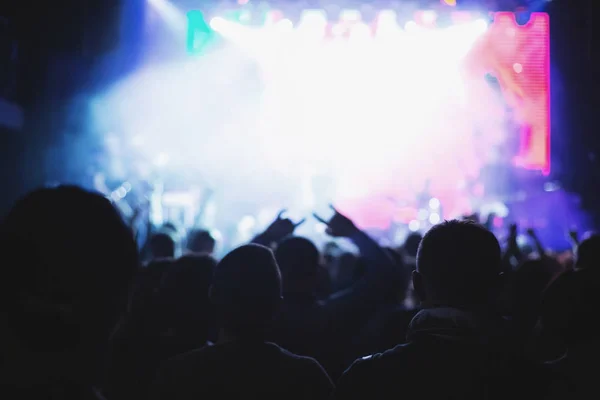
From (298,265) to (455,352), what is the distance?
117cm

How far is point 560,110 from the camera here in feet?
36.4

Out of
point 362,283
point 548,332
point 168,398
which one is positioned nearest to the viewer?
point 168,398

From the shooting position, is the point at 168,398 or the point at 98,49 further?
the point at 98,49

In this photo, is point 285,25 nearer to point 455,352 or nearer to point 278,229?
point 278,229

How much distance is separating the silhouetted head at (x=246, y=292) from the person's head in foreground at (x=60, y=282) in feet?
2.26

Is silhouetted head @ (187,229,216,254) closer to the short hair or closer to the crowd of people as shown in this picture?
the crowd of people

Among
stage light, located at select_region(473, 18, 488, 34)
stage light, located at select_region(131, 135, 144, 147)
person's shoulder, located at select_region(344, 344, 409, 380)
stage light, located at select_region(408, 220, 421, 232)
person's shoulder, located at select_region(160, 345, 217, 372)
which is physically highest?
stage light, located at select_region(473, 18, 488, 34)

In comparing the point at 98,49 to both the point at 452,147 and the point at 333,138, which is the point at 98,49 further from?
the point at 452,147

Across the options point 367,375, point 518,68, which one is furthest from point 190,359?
point 518,68

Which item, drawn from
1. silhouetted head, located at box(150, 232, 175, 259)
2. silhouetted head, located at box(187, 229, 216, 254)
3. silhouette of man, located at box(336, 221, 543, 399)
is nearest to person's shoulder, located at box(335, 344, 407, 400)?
silhouette of man, located at box(336, 221, 543, 399)

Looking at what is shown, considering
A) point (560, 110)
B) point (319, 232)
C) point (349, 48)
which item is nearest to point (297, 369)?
point (319, 232)

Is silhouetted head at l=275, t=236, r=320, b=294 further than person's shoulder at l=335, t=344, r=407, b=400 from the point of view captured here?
Yes

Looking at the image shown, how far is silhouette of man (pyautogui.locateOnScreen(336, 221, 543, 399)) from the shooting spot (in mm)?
1348

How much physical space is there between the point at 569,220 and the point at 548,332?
900 cm
